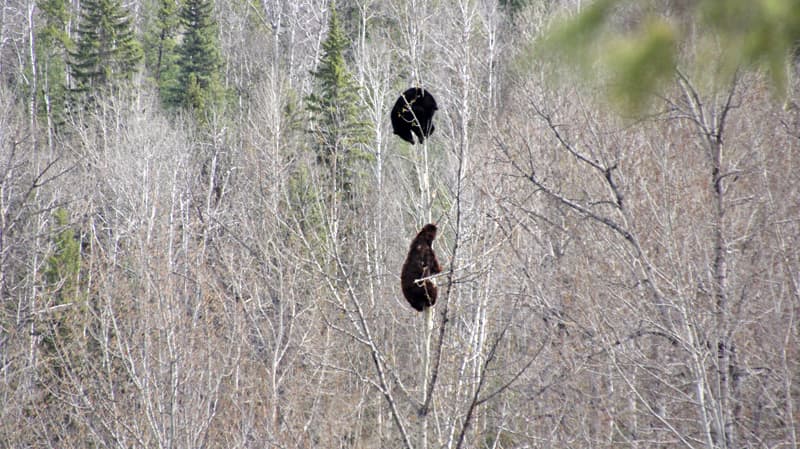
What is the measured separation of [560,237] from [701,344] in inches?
223

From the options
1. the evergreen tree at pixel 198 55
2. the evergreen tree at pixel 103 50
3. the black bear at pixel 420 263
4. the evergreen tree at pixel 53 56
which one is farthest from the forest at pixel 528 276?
the evergreen tree at pixel 53 56

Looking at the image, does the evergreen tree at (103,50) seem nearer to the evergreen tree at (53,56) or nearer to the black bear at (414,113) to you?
the evergreen tree at (53,56)

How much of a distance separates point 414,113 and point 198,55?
102ft

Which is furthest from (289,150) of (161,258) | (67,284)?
(161,258)

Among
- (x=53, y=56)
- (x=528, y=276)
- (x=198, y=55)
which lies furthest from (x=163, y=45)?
(x=528, y=276)

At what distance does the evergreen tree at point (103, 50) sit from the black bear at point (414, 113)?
2867 cm

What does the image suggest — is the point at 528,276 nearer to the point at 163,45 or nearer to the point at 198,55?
the point at 198,55

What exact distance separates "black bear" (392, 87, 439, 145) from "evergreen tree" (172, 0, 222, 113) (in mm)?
28253

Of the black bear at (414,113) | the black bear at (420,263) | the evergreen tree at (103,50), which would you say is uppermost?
the evergreen tree at (103,50)

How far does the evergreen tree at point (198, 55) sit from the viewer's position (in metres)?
32.7

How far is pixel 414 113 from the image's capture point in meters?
4.77

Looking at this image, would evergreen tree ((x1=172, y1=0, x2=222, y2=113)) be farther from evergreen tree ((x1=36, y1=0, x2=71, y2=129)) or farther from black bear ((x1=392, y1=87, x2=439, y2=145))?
black bear ((x1=392, y1=87, x2=439, y2=145))

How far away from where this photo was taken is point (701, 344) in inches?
275

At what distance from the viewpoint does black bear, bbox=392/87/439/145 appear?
4.65 metres
